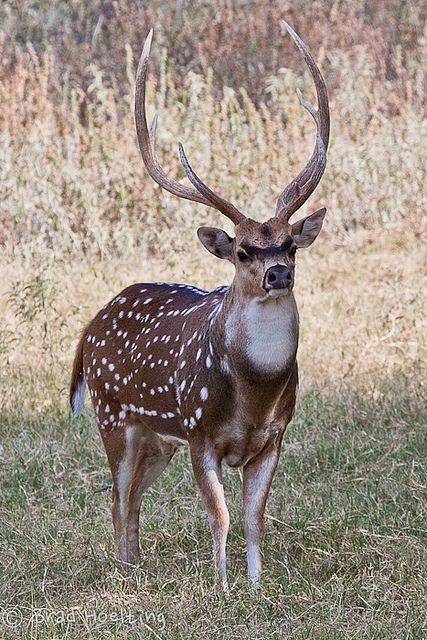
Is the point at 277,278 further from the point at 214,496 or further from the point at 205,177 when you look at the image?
the point at 205,177

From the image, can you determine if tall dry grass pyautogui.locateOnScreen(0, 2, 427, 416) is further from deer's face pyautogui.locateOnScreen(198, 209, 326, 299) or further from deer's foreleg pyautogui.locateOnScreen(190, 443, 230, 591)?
deer's face pyautogui.locateOnScreen(198, 209, 326, 299)

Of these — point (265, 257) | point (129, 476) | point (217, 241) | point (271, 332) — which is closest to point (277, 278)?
point (265, 257)

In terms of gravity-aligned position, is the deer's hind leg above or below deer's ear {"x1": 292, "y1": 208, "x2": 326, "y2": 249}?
below

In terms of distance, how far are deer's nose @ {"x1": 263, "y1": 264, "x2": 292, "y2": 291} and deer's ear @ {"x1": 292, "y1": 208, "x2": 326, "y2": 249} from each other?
363mm

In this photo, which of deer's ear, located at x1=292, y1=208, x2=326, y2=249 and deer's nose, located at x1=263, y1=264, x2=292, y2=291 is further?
deer's ear, located at x1=292, y1=208, x2=326, y2=249

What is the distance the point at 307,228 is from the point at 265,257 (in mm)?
401

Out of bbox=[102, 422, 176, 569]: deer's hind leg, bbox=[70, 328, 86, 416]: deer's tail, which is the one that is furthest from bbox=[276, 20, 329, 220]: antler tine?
bbox=[70, 328, 86, 416]: deer's tail

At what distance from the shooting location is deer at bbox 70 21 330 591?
4.13m

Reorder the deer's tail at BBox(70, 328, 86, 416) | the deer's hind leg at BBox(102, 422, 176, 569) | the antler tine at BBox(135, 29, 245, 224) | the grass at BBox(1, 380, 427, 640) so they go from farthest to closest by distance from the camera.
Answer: the deer's tail at BBox(70, 328, 86, 416) → the deer's hind leg at BBox(102, 422, 176, 569) → the antler tine at BBox(135, 29, 245, 224) → the grass at BBox(1, 380, 427, 640)

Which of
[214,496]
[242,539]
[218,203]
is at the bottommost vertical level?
[242,539]

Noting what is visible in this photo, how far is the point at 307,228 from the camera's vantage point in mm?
4395

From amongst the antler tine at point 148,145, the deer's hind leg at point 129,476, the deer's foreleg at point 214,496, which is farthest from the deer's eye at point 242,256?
the deer's hind leg at point 129,476

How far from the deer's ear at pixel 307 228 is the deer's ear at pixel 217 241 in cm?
23

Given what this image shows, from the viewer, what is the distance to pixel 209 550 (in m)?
4.92
